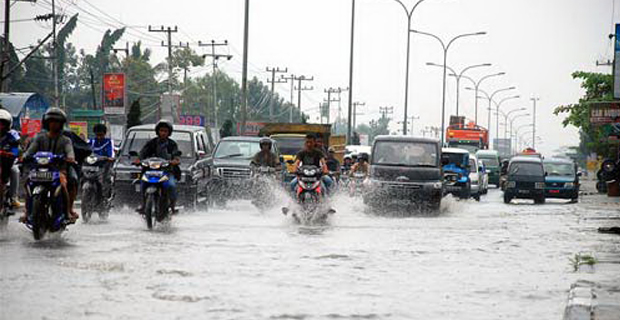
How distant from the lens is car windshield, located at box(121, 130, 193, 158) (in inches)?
952

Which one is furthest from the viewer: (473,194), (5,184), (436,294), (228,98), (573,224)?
(228,98)

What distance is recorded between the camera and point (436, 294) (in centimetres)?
1024

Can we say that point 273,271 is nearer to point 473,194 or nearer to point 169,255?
point 169,255

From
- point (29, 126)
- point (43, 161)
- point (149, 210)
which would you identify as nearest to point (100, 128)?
point (149, 210)

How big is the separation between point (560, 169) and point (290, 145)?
1182 centimetres

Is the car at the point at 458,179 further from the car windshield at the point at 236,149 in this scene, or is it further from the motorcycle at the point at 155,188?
the motorcycle at the point at 155,188

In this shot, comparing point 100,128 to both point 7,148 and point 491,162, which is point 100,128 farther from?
point 491,162

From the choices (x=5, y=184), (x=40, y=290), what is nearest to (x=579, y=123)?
(x=5, y=184)

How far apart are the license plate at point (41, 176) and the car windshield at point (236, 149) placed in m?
14.5

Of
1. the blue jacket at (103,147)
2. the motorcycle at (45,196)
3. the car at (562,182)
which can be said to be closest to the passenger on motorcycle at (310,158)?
the blue jacket at (103,147)

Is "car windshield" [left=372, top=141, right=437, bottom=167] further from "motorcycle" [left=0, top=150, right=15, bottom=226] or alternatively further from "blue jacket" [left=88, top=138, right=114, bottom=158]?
"motorcycle" [left=0, top=150, right=15, bottom=226]

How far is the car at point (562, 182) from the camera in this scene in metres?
41.8

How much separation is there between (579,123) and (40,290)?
248 feet

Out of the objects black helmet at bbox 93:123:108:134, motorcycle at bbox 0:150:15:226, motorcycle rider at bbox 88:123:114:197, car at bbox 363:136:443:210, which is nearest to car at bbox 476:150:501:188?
car at bbox 363:136:443:210
